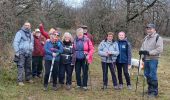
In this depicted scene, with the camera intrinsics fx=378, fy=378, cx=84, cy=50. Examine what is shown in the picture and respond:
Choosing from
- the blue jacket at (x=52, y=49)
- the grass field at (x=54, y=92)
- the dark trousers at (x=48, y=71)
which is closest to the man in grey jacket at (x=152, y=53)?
the grass field at (x=54, y=92)

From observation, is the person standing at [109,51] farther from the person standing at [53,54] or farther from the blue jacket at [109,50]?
the person standing at [53,54]

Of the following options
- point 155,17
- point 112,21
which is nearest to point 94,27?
point 112,21

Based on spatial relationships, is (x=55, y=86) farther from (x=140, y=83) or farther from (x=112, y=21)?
(x=112, y=21)

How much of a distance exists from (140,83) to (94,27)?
14.1m

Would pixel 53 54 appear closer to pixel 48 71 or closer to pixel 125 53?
pixel 48 71

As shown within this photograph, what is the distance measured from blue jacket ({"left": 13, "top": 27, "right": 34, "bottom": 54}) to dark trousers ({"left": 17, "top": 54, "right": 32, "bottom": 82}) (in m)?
0.18

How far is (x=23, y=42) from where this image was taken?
10625 millimetres

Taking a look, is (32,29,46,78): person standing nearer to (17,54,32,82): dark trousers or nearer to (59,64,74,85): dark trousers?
(17,54,32,82): dark trousers

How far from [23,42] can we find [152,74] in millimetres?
3674

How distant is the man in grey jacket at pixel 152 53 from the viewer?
9.54 meters

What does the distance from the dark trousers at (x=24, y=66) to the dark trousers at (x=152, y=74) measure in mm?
3386

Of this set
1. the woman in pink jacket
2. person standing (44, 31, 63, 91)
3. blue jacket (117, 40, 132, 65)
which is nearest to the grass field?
person standing (44, 31, 63, 91)

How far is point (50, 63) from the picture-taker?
1034 cm

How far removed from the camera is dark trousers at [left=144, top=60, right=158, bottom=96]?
9.72 meters
